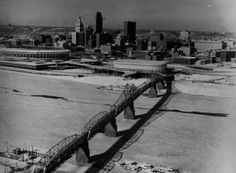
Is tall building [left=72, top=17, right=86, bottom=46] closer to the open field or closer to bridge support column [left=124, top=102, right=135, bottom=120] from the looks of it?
the open field

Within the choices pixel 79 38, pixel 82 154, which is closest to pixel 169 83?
pixel 82 154

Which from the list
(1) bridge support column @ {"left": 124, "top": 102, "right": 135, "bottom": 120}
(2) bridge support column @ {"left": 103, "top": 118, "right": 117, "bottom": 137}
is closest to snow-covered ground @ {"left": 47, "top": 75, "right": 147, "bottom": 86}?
(1) bridge support column @ {"left": 124, "top": 102, "right": 135, "bottom": 120}

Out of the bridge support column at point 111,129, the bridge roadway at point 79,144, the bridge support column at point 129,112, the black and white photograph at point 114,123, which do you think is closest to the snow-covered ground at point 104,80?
the black and white photograph at point 114,123

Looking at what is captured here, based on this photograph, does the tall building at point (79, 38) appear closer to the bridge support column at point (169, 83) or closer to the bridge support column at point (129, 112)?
the bridge support column at point (169, 83)

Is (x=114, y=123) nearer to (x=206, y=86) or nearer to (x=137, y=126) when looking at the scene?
(x=137, y=126)

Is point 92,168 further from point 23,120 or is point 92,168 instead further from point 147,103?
point 147,103

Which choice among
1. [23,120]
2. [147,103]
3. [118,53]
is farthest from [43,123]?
[118,53]
